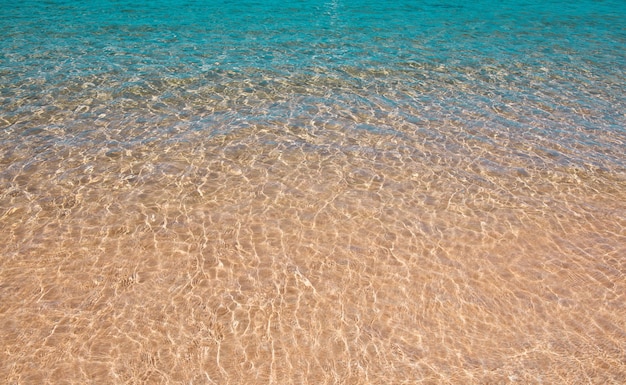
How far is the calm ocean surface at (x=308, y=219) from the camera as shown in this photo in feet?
12.9

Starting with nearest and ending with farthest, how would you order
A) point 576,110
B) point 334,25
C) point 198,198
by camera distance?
point 198,198, point 576,110, point 334,25

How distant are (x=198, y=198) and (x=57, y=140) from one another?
9.66 feet

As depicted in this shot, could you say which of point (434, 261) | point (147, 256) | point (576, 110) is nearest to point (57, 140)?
point (147, 256)

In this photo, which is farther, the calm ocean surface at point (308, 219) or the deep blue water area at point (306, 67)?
the deep blue water area at point (306, 67)

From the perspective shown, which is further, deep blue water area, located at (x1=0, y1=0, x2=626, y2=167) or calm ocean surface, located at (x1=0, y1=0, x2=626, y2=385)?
deep blue water area, located at (x1=0, y1=0, x2=626, y2=167)

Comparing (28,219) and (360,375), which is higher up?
(28,219)

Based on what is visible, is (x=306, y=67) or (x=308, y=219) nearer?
(x=308, y=219)

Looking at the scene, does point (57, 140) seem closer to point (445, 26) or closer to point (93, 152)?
point (93, 152)

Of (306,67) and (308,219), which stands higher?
(306,67)

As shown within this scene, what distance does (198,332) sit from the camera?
4.07 m

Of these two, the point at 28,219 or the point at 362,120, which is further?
the point at 362,120

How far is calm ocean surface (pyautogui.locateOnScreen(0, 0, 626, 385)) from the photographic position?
3.93m

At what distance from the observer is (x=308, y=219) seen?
18.2 ft

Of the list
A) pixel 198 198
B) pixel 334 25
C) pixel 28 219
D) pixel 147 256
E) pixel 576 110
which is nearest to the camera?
pixel 147 256
